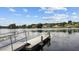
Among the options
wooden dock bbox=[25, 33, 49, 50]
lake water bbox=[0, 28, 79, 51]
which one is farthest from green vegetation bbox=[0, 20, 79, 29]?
wooden dock bbox=[25, 33, 49, 50]

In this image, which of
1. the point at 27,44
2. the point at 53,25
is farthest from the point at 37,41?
the point at 53,25

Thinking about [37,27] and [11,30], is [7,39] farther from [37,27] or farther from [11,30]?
[37,27]

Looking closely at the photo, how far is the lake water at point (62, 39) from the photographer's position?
3316mm

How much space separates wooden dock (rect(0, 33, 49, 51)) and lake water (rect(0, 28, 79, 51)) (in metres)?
0.15

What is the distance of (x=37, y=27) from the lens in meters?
3.42

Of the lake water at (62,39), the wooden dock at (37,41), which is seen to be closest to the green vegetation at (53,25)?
the lake water at (62,39)

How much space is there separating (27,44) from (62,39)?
68cm

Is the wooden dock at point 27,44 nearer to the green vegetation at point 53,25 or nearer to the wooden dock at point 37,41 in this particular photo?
the wooden dock at point 37,41

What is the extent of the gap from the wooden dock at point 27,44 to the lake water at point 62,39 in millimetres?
149

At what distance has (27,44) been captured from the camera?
3.67m

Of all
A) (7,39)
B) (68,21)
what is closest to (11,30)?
(7,39)

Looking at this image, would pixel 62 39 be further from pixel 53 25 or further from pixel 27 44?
pixel 27 44
